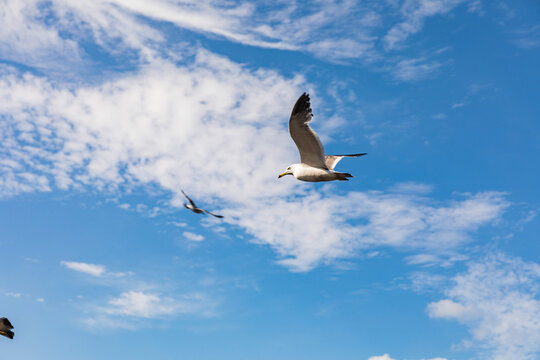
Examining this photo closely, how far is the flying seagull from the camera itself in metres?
22.5

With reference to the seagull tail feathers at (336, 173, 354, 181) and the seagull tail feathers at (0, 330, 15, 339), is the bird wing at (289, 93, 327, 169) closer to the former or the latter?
the seagull tail feathers at (336, 173, 354, 181)

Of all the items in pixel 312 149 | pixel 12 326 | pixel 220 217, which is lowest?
pixel 12 326

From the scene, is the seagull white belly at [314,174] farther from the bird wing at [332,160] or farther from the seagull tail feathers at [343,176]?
the bird wing at [332,160]

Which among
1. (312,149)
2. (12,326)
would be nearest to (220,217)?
(312,149)

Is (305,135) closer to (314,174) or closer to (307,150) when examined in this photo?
(307,150)

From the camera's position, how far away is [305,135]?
23422 mm

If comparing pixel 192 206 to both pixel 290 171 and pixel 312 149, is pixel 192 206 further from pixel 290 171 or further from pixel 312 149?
pixel 312 149

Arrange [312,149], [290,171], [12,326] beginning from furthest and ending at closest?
[290,171]
[312,149]
[12,326]

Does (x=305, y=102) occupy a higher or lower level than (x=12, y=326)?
higher

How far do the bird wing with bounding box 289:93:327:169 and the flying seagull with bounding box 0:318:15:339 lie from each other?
16.0 m

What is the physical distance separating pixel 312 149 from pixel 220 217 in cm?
673

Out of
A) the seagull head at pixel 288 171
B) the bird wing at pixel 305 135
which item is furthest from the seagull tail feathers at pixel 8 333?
the bird wing at pixel 305 135

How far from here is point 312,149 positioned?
79.4 feet

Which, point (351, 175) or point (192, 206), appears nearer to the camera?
point (351, 175)
